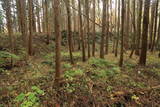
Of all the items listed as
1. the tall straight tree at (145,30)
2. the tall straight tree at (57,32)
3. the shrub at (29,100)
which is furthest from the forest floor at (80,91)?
the tall straight tree at (145,30)

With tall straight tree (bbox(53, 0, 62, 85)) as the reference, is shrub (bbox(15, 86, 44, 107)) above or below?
below

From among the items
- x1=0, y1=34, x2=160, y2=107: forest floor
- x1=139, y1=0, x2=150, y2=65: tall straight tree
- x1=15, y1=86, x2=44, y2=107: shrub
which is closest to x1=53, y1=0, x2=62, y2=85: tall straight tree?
x1=0, y1=34, x2=160, y2=107: forest floor

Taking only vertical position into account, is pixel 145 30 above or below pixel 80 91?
above

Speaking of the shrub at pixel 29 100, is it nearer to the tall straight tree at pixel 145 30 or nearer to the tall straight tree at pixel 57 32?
the tall straight tree at pixel 57 32

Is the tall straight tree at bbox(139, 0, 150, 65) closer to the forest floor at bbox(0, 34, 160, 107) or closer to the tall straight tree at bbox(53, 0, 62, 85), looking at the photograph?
the forest floor at bbox(0, 34, 160, 107)

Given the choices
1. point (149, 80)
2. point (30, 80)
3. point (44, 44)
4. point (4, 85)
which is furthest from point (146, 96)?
point (44, 44)

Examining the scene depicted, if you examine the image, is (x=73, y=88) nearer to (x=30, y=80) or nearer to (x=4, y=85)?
(x=30, y=80)

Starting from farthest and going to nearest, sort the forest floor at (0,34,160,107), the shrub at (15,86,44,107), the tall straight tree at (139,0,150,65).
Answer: the tall straight tree at (139,0,150,65) → the forest floor at (0,34,160,107) → the shrub at (15,86,44,107)

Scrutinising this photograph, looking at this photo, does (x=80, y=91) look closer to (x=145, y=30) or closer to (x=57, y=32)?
(x=57, y=32)

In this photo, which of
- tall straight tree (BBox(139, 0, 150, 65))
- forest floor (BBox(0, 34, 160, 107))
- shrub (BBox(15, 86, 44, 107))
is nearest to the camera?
shrub (BBox(15, 86, 44, 107))

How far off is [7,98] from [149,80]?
6280 mm

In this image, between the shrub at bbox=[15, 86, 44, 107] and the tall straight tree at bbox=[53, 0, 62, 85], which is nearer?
the shrub at bbox=[15, 86, 44, 107]

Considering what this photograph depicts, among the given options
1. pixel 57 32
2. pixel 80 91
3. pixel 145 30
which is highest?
pixel 145 30

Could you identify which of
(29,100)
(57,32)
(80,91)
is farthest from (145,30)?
(29,100)
